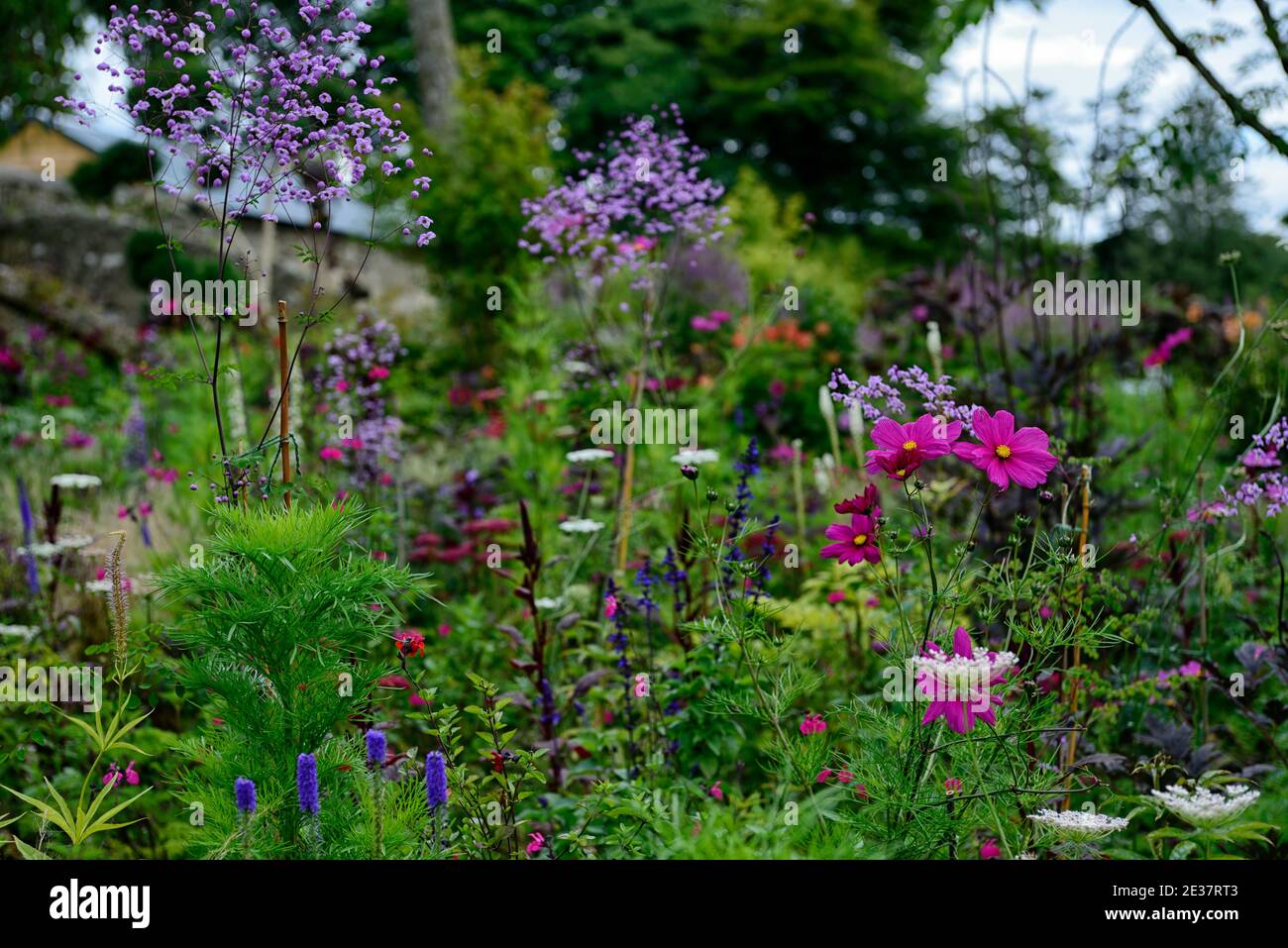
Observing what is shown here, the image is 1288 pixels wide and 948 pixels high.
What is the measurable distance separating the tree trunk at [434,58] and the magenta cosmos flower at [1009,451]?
36.7 feet

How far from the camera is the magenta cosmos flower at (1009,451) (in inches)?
77.7

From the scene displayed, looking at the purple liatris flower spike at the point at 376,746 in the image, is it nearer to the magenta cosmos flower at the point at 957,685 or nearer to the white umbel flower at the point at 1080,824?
the magenta cosmos flower at the point at 957,685

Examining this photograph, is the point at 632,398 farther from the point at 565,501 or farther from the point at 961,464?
the point at 961,464

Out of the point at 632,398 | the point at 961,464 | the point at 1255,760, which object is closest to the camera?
the point at 1255,760

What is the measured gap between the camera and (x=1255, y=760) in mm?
3141

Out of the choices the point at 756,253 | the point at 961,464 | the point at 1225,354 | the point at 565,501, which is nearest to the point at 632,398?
the point at 565,501

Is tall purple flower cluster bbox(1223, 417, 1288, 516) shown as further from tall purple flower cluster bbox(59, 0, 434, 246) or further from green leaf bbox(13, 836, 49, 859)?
green leaf bbox(13, 836, 49, 859)

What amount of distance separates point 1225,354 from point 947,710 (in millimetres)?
5544

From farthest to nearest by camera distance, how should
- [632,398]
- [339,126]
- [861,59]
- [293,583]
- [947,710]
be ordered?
[861,59]
[632,398]
[339,126]
[293,583]
[947,710]

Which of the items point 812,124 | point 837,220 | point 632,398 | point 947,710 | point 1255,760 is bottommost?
point 1255,760

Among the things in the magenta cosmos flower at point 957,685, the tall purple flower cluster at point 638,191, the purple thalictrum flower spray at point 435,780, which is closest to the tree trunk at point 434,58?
the tall purple flower cluster at point 638,191

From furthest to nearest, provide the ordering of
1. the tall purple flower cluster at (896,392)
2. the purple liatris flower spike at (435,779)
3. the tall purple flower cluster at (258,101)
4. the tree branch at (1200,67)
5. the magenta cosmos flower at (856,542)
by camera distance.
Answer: the tree branch at (1200,67) → the tall purple flower cluster at (258,101) → the tall purple flower cluster at (896,392) → the magenta cosmos flower at (856,542) → the purple liatris flower spike at (435,779)

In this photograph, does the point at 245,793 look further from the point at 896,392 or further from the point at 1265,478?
the point at 1265,478

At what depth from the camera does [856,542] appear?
6.70ft
